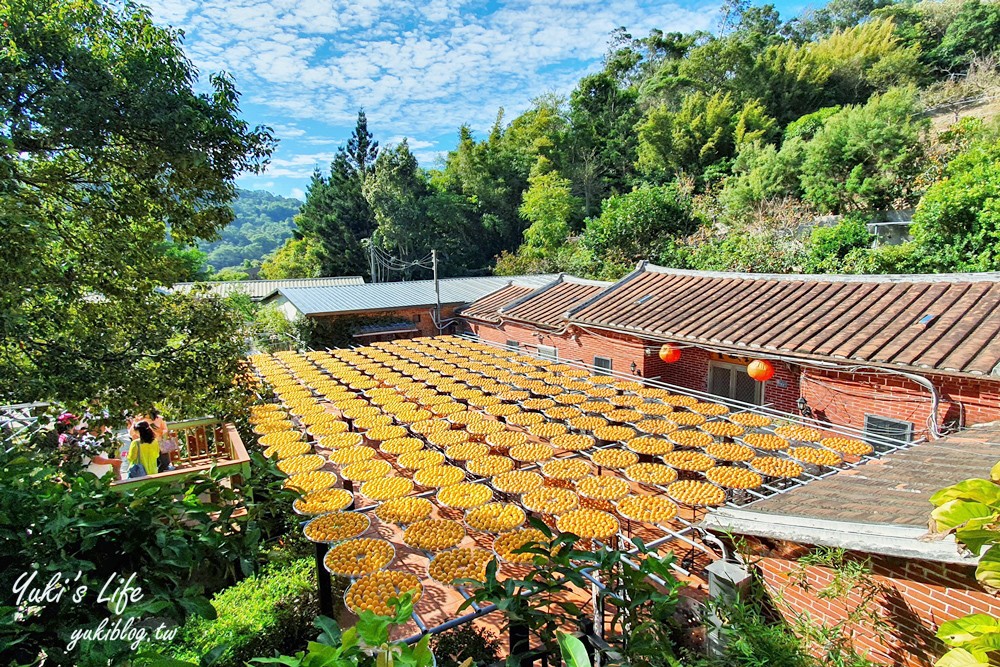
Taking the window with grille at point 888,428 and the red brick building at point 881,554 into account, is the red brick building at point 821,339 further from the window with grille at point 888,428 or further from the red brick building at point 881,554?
the red brick building at point 881,554

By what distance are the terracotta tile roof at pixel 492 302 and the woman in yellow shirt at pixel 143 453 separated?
11.4m

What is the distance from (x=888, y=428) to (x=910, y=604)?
5.88 meters

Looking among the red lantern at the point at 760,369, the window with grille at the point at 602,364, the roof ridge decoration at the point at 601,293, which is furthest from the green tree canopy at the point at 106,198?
the roof ridge decoration at the point at 601,293

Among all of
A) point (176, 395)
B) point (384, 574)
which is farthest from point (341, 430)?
point (176, 395)

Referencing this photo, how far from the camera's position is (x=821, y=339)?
29.0ft

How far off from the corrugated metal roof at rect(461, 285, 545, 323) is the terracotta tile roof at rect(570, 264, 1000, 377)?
17.7 ft

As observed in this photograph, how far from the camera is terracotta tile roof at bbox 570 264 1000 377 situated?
7.60 metres

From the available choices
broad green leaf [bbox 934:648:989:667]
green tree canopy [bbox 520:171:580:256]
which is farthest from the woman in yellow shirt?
green tree canopy [bbox 520:171:580:256]

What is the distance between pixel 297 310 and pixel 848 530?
18777mm

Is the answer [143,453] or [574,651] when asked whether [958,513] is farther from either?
[143,453]

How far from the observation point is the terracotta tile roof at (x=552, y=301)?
588 inches

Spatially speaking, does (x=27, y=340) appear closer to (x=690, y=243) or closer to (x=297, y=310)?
(x=297, y=310)

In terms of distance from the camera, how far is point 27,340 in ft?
10.4

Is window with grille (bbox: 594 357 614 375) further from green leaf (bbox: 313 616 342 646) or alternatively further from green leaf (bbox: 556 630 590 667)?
green leaf (bbox: 313 616 342 646)
